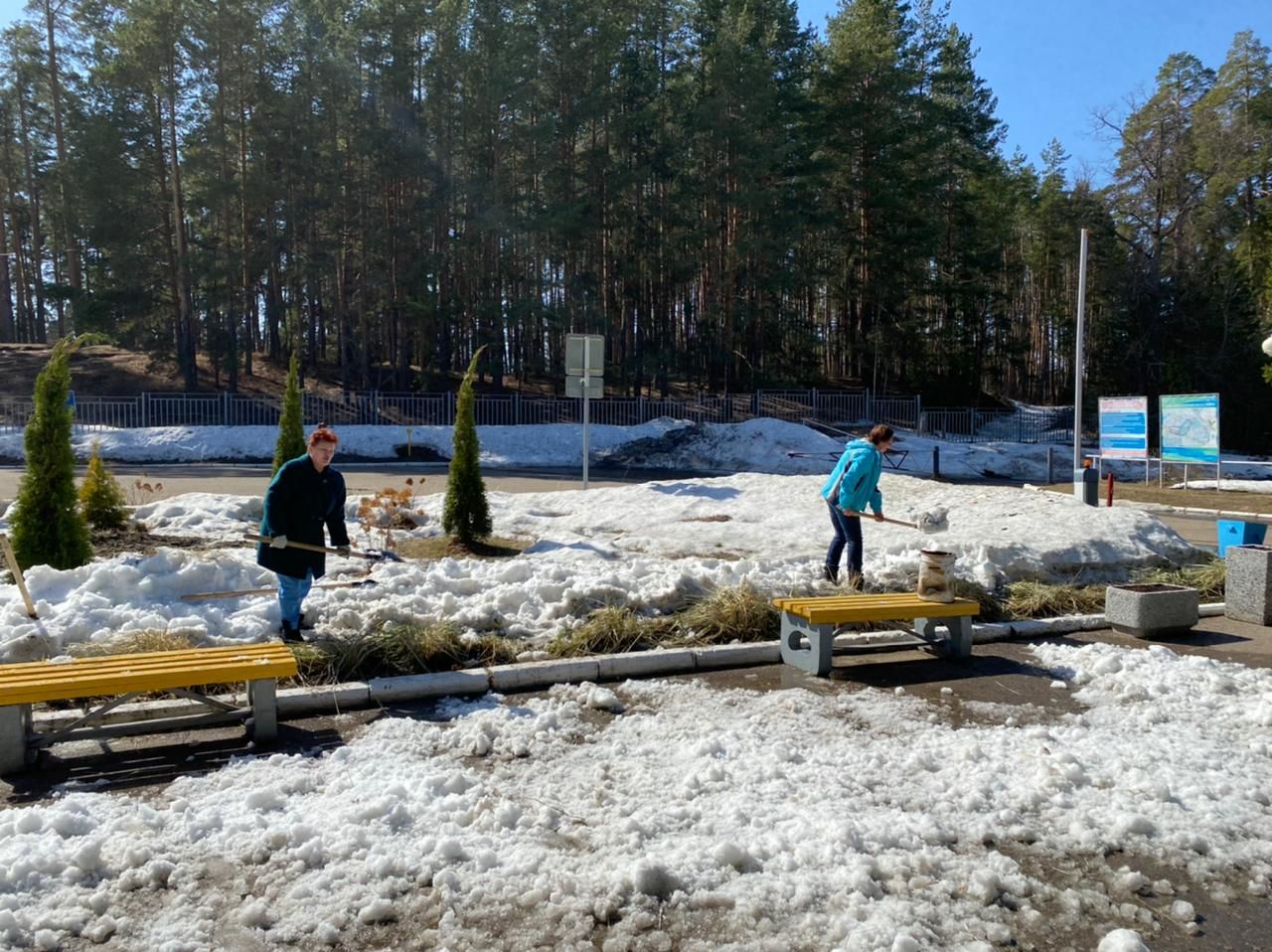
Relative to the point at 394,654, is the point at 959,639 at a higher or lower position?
lower

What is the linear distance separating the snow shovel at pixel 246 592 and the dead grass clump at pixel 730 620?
9.19ft

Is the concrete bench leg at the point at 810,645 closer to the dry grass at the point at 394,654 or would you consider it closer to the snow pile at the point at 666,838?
the snow pile at the point at 666,838

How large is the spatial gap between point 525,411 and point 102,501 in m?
Answer: 26.3

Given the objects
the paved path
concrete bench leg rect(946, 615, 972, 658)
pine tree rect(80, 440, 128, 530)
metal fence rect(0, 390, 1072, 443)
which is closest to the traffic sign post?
the paved path

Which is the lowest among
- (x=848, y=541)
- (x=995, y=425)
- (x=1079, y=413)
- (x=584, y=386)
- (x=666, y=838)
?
(x=666, y=838)

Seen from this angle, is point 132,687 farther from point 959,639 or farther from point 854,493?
point 854,493

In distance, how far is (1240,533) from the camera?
9.80 metres

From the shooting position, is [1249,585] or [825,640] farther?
[1249,585]

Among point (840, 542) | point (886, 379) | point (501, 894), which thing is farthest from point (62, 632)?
point (886, 379)

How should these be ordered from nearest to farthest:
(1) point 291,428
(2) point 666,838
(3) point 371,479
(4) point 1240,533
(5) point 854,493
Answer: (2) point 666,838 → (5) point 854,493 → (4) point 1240,533 → (1) point 291,428 → (3) point 371,479

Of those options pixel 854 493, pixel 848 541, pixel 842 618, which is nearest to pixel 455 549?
pixel 848 541

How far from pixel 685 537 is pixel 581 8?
31629 mm

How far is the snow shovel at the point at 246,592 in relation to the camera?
23.4 feet

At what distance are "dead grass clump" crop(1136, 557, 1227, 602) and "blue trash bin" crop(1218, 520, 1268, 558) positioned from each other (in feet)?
0.96
